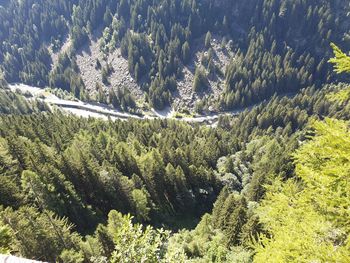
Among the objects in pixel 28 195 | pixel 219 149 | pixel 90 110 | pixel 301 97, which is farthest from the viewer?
pixel 90 110

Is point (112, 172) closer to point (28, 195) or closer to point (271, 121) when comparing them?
point (28, 195)

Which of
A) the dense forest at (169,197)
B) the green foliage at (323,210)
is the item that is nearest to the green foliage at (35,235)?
the dense forest at (169,197)

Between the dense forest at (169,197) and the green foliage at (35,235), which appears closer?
the dense forest at (169,197)

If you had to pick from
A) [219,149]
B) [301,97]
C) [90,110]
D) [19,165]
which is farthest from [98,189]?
[301,97]

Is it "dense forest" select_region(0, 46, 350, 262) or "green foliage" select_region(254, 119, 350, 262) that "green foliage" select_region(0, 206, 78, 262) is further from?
"green foliage" select_region(254, 119, 350, 262)

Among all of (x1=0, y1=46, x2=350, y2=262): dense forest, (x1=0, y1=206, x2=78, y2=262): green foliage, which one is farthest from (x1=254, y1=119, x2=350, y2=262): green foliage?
(x1=0, y1=206, x2=78, y2=262): green foliage

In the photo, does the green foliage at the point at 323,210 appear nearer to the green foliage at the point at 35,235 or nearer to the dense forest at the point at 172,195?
the dense forest at the point at 172,195

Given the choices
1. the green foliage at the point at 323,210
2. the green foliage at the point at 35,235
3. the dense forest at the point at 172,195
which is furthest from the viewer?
the green foliage at the point at 35,235

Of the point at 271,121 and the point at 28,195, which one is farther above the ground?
the point at 28,195

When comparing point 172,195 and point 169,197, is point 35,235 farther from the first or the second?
point 169,197

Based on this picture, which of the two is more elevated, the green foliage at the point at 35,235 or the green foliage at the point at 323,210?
the green foliage at the point at 323,210

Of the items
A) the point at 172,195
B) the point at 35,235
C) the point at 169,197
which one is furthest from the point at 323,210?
the point at 169,197
